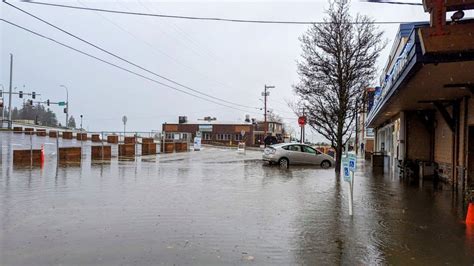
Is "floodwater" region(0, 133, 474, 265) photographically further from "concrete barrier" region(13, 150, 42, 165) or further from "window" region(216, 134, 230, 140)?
"window" region(216, 134, 230, 140)

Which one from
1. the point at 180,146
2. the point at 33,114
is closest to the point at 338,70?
the point at 180,146

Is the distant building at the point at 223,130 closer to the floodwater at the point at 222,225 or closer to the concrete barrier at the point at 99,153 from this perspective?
the concrete barrier at the point at 99,153

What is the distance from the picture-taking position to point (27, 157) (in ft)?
64.5

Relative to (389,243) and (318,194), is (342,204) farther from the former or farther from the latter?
(389,243)

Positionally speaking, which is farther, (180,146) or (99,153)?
(180,146)

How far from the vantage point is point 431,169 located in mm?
18328

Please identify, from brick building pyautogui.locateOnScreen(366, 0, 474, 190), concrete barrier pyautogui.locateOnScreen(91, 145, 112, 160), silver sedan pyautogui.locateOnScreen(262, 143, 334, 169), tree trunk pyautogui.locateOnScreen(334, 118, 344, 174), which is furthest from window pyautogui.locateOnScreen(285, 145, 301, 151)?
concrete barrier pyautogui.locateOnScreen(91, 145, 112, 160)

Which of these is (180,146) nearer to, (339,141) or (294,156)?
(294,156)

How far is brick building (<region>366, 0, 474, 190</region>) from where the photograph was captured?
7.68m

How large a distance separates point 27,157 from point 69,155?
2.54 meters

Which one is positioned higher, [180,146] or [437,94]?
[437,94]

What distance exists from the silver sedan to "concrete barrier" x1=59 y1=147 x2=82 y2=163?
9726 millimetres

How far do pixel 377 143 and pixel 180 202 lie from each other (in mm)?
31756

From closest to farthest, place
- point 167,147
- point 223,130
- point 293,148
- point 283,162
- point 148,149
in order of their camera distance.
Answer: point 283,162, point 293,148, point 148,149, point 167,147, point 223,130
